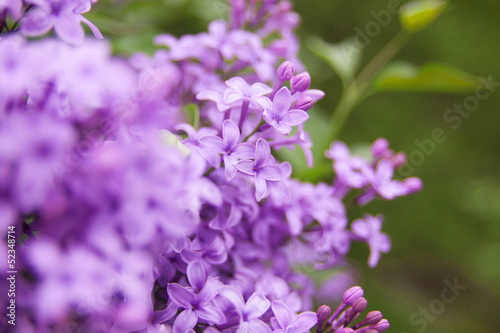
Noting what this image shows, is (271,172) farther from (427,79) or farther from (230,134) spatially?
(427,79)

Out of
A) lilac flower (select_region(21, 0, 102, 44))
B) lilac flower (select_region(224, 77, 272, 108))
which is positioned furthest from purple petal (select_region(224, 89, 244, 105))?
lilac flower (select_region(21, 0, 102, 44))

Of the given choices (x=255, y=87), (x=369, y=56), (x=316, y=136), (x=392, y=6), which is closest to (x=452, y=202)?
(x=369, y=56)

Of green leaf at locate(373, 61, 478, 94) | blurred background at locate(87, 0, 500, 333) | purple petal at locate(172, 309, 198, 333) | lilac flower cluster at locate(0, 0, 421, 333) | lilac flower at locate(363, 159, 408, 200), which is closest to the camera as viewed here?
lilac flower cluster at locate(0, 0, 421, 333)

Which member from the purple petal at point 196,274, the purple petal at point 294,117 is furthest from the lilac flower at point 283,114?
the purple petal at point 196,274

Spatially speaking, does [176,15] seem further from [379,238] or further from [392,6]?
[392,6]

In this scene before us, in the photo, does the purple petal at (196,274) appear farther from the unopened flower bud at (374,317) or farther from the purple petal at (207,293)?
the unopened flower bud at (374,317)

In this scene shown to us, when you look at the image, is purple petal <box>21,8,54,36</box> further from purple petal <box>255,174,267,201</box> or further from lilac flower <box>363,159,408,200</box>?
lilac flower <box>363,159,408,200</box>
